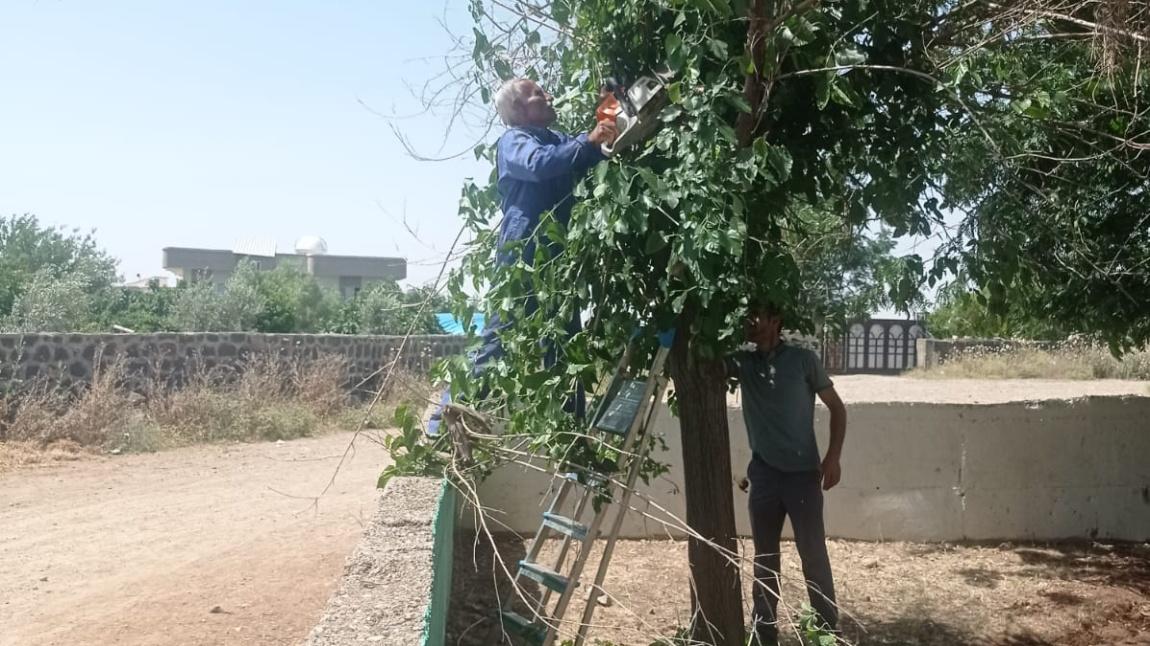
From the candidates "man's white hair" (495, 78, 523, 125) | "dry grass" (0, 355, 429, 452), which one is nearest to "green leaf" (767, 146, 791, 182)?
"man's white hair" (495, 78, 523, 125)

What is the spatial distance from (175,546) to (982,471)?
221 inches

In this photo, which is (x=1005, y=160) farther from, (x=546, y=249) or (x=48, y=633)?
(x=48, y=633)

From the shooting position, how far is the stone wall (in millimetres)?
12719

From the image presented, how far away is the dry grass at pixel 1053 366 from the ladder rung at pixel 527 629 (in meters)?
20.0

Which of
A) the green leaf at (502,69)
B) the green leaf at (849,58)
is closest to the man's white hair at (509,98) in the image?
the green leaf at (502,69)

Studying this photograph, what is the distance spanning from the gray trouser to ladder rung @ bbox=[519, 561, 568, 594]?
1.06 meters

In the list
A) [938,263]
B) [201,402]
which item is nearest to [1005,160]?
[938,263]

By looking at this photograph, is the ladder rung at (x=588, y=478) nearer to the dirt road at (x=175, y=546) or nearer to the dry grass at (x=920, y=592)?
the dry grass at (x=920, y=592)

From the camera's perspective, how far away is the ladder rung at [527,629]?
14.5 ft

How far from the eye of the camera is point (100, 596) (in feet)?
20.1

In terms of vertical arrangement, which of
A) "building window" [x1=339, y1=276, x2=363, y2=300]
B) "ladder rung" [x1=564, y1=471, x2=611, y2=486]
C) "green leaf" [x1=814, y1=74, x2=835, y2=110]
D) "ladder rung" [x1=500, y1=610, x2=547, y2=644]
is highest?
"building window" [x1=339, y1=276, x2=363, y2=300]

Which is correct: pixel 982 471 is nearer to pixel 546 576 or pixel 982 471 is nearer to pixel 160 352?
pixel 546 576

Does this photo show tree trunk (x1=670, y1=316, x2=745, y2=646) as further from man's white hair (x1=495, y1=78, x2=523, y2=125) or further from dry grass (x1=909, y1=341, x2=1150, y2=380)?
dry grass (x1=909, y1=341, x2=1150, y2=380)

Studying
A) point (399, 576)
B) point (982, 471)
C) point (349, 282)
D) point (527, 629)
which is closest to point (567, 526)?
point (527, 629)
